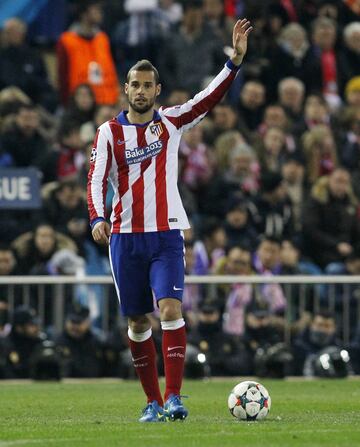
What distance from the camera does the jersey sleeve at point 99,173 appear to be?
10.9 meters

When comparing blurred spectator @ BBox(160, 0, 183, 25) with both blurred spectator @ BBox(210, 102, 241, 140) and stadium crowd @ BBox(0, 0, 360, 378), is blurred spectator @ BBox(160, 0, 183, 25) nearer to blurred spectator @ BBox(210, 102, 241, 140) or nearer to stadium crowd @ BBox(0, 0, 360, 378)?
stadium crowd @ BBox(0, 0, 360, 378)

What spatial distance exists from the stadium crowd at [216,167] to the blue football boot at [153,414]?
19.4 ft

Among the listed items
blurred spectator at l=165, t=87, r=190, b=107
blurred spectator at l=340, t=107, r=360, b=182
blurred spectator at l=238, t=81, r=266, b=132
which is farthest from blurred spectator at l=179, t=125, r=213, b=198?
blurred spectator at l=340, t=107, r=360, b=182

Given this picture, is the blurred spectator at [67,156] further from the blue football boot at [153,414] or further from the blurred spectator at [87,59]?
the blue football boot at [153,414]

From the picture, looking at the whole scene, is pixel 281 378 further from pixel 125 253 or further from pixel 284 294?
pixel 125 253

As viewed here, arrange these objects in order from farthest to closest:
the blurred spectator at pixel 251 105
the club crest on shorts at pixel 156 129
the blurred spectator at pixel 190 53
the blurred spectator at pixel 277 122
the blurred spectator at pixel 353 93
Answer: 1. the blurred spectator at pixel 353 93
2. the blurred spectator at pixel 190 53
3. the blurred spectator at pixel 251 105
4. the blurred spectator at pixel 277 122
5. the club crest on shorts at pixel 156 129

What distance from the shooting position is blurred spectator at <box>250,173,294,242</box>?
20.1 m

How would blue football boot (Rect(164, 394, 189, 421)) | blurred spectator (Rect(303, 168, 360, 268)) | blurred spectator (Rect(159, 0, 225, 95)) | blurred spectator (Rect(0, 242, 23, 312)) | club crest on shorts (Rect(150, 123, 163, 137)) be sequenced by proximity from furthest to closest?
1. blurred spectator (Rect(159, 0, 225, 95))
2. blurred spectator (Rect(303, 168, 360, 268))
3. blurred spectator (Rect(0, 242, 23, 312))
4. club crest on shorts (Rect(150, 123, 163, 137))
5. blue football boot (Rect(164, 394, 189, 421))

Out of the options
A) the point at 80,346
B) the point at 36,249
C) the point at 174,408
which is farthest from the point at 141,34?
the point at 174,408

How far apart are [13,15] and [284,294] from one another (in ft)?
21.1

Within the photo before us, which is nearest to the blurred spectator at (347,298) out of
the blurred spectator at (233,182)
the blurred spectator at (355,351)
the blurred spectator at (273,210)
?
the blurred spectator at (355,351)

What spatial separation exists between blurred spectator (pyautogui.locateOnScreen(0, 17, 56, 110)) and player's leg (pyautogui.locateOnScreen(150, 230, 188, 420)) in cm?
1023

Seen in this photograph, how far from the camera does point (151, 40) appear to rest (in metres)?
22.7

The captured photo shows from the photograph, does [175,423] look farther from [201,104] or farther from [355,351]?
[355,351]
